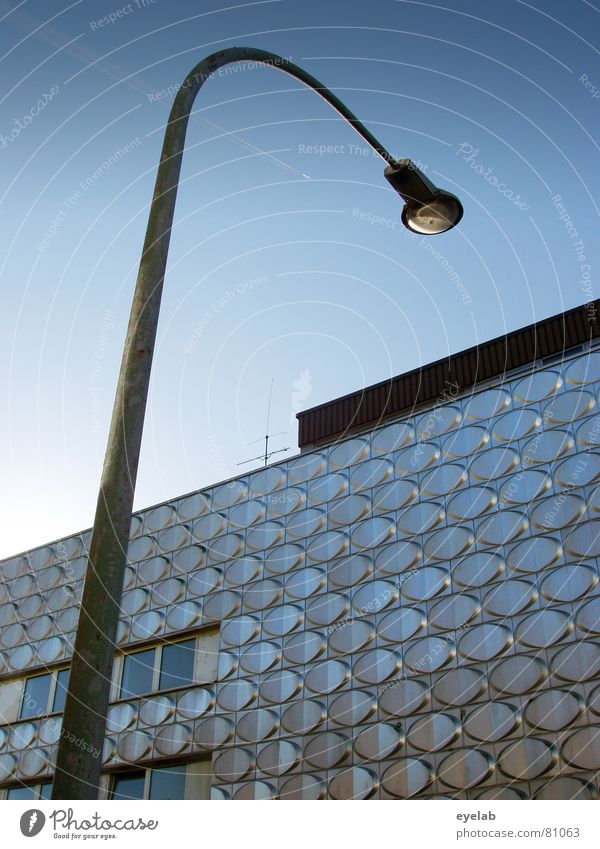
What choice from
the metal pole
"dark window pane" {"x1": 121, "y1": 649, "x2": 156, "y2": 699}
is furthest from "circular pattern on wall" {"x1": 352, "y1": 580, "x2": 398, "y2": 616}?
the metal pole

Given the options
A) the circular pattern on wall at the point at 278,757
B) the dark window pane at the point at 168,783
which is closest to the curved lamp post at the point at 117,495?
the circular pattern on wall at the point at 278,757

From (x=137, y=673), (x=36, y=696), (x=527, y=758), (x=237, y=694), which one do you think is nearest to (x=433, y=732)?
(x=527, y=758)

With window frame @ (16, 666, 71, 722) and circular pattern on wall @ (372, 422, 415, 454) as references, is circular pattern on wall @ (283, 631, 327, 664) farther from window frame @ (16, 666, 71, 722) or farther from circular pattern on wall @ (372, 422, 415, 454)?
window frame @ (16, 666, 71, 722)

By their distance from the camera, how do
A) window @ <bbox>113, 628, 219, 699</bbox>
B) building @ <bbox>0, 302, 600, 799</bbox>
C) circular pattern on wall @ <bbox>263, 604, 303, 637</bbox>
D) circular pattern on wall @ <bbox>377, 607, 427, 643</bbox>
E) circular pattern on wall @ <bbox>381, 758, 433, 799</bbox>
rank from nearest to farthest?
building @ <bbox>0, 302, 600, 799</bbox> < circular pattern on wall @ <bbox>381, 758, 433, 799</bbox> < circular pattern on wall @ <bbox>377, 607, 427, 643</bbox> < circular pattern on wall @ <bbox>263, 604, 303, 637</bbox> < window @ <bbox>113, 628, 219, 699</bbox>

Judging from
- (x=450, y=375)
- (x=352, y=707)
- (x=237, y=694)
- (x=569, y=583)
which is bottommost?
(x=352, y=707)

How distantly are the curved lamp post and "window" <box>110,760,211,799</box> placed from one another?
11.3m

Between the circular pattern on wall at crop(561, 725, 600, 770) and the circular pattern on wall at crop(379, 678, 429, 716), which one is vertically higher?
the circular pattern on wall at crop(379, 678, 429, 716)

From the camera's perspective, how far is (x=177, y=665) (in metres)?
16.5

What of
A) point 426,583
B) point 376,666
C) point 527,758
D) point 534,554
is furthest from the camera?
point 426,583

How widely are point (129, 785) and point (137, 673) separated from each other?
1.97 meters

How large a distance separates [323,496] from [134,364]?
11.5 metres

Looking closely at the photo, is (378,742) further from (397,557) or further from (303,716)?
(397,557)

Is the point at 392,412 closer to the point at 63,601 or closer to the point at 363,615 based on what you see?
the point at 363,615

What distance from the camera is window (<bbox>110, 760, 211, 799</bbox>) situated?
14.9m
